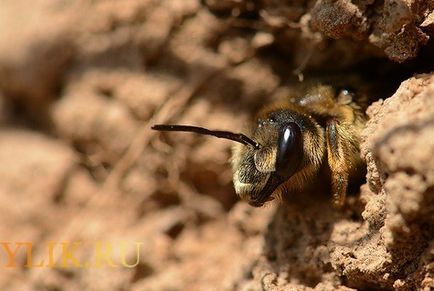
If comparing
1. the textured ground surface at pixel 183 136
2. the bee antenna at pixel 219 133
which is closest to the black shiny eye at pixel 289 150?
the bee antenna at pixel 219 133

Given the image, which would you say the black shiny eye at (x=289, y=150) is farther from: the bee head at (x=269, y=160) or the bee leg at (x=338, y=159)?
the bee leg at (x=338, y=159)

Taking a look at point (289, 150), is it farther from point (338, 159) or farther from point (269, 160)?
point (338, 159)

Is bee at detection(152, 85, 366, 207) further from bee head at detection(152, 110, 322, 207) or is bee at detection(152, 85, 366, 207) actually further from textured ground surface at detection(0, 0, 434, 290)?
textured ground surface at detection(0, 0, 434, 290)

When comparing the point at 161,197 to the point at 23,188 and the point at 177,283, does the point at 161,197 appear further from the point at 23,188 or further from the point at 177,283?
the point at 23,188

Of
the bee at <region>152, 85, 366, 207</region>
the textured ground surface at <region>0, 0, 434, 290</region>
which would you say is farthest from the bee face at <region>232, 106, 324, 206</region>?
the textured ground surface at <region>0, 0, 434, 290</region>

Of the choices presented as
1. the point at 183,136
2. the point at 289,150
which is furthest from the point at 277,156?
the point at 183,136
